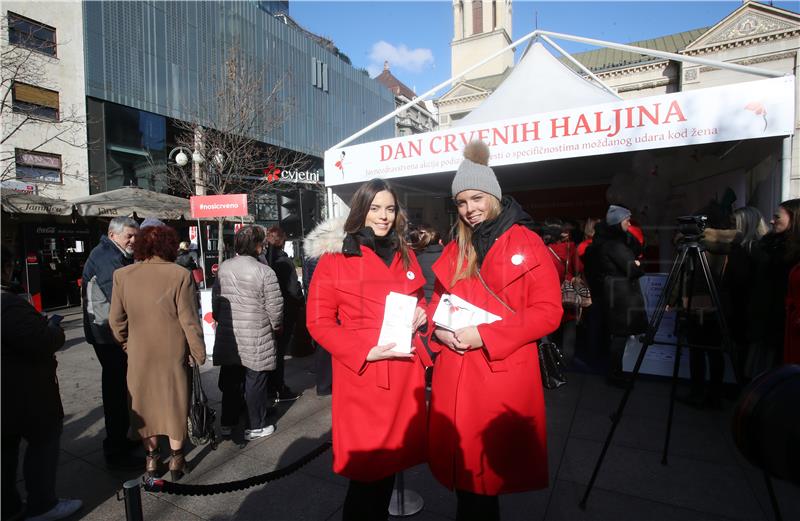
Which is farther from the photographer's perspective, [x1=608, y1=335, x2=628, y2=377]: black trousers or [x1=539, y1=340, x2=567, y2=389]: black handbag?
[x1=608, y1=335, x2=628, y2=377]: black trousers

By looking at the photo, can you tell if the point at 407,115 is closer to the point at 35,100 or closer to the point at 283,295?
the point at 35,100

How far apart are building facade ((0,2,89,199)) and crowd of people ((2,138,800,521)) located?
14998mm

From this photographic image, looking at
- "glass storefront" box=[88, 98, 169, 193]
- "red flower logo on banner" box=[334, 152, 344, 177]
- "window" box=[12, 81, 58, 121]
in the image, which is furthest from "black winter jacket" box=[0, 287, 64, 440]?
"glass storefront" box=[88, 98, 169, 193]

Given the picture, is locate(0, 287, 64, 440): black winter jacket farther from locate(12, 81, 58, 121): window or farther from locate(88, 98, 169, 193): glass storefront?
locate(88, 98, 169, 193): glass storefront

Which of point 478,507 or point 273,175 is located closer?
point 478,507

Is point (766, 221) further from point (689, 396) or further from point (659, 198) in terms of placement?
point (659, 198)

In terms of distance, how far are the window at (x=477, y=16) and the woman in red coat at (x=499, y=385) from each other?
51907mm

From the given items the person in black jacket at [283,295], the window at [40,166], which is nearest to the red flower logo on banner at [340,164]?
the person in black jacket at [283,295]

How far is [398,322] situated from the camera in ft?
5.96

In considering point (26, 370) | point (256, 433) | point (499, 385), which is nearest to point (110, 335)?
point (26, 370)

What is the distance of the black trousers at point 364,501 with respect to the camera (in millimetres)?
1849

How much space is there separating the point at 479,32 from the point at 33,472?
52540mm

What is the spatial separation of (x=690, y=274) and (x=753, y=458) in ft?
8.11

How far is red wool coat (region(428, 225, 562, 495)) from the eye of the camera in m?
1.71
